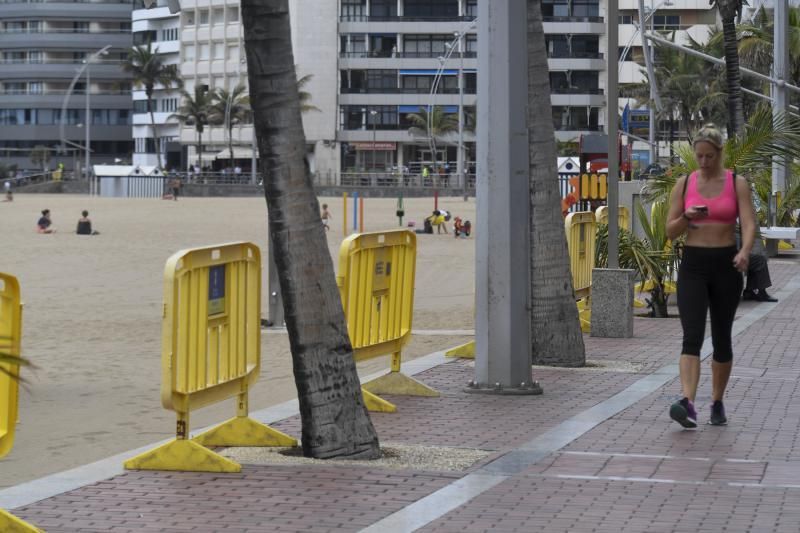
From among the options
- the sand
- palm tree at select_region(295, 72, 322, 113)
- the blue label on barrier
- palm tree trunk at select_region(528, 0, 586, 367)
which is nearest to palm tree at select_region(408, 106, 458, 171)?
palm tree at select_region(295, 72, 322, 113)

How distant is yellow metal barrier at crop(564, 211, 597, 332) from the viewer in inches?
639

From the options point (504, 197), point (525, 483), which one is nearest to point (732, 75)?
point (504, 197)

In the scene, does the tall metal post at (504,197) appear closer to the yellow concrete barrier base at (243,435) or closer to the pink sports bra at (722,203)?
the pink sports bra at (722,203)

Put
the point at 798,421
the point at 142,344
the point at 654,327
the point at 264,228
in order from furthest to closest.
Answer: the point at 264,228 < the point at 142,344 < the point at 654,327 < the point at 798,421

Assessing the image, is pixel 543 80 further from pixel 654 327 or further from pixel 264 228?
pixel 264 228

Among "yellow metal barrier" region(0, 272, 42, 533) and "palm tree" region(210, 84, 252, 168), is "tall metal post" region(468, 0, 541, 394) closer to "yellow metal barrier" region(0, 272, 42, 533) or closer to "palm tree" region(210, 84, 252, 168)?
"yellow metal barrier" region(0, 272, 42, 533)

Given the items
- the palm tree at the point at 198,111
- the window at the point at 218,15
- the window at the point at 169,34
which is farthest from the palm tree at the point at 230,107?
the window at the point at 169,34

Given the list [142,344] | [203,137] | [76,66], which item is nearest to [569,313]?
[142,344]

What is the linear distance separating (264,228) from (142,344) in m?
37.1

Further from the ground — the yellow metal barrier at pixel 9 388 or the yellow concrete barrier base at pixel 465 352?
the yellow metal barrier at pixel 9 388

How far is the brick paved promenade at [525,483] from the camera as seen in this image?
272 inches

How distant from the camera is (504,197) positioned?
11.1m

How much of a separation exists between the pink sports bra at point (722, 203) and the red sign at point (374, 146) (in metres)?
104

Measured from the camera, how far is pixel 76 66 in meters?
134
